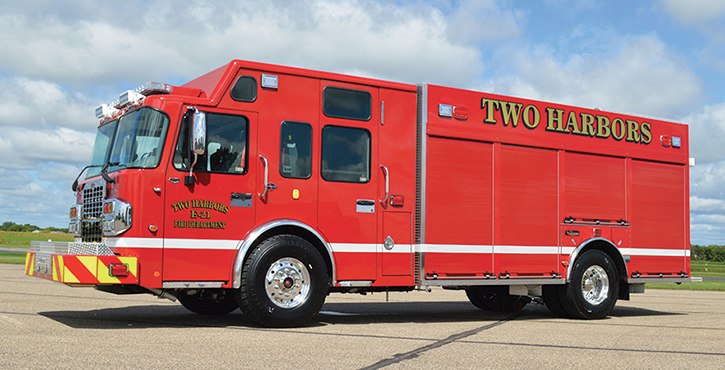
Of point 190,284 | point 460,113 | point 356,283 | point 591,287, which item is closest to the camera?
point 190,284

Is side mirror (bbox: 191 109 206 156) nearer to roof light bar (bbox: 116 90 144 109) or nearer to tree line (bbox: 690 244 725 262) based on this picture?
roof light bar (bbox: 116 90 144 109)

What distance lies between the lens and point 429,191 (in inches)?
386

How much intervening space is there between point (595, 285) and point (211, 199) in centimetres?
658

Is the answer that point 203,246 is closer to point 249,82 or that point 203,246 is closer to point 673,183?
point 249,82

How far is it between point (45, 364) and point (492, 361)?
387 centimetres

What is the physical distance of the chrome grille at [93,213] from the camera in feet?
27.4

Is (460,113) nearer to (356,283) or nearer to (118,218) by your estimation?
(356,283)

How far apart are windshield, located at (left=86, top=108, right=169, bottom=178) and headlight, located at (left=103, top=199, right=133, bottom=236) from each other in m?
0.49

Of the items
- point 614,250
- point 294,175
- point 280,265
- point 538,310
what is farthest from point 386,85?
point 538,310

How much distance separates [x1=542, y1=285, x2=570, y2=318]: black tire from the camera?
1123cm

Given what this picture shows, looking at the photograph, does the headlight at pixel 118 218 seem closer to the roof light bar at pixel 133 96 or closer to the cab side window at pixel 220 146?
the cab side window at pixel 220 146

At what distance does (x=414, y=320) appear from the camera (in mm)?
10422

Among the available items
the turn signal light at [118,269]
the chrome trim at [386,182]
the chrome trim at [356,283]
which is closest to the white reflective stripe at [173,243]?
the turn signal light at [118,269]

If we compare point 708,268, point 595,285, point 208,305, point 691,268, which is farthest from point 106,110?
point 708,268
